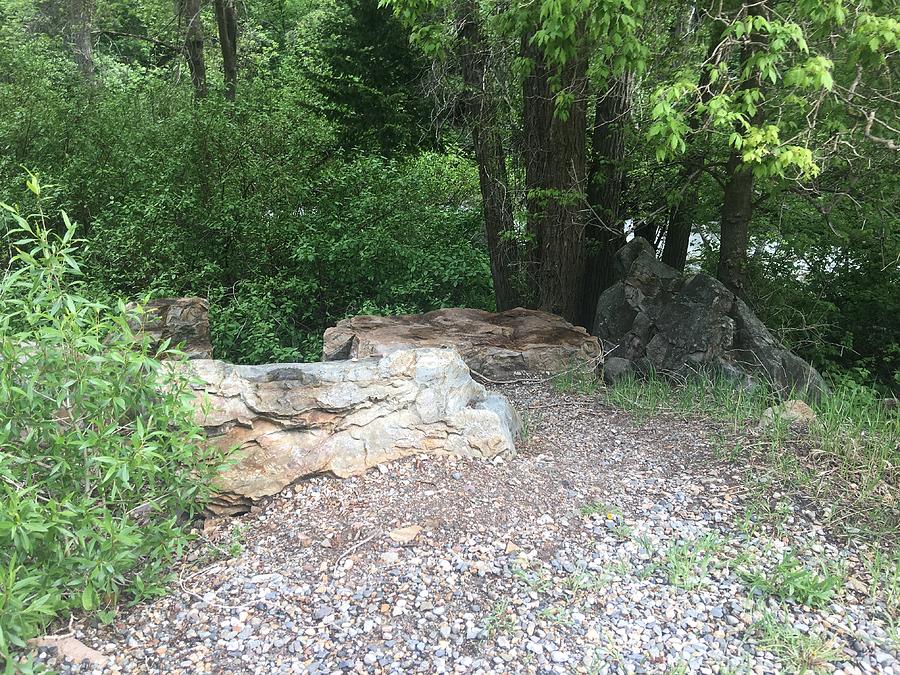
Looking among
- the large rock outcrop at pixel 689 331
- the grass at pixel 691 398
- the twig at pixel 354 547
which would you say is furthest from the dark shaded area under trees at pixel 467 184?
the twig at pixel 354 547

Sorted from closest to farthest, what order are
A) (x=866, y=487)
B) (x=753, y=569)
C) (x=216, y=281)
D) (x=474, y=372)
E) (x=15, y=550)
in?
(x=15, y=550) < (x=753, y=569) < (x=866, y=487) < (x=474, y=372) < (x=216, y=281)

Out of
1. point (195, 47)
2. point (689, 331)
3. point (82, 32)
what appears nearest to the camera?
point (689, 331)

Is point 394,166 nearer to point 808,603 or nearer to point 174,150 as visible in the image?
point 174,150

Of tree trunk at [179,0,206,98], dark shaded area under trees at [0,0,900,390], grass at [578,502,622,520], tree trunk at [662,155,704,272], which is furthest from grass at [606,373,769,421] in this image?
tree trunk at [179,0,206,98]

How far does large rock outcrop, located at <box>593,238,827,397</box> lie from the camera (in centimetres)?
541

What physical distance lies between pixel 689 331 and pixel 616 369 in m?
0.69

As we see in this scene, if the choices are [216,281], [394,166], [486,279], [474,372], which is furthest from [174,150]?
[474,372]

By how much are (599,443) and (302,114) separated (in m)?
7.05

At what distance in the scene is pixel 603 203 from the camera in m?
6.93

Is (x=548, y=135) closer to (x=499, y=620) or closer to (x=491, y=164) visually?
(x=491, y=164)

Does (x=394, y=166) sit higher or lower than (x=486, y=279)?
higher

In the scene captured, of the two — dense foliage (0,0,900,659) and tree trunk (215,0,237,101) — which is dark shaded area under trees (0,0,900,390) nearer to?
dense foliage (0,0,900,659)

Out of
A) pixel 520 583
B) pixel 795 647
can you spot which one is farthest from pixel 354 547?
pixel 795 647

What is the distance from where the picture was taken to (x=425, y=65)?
7.87 metres
